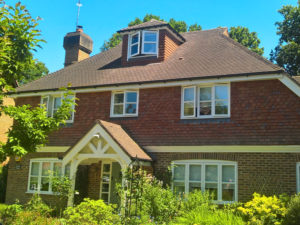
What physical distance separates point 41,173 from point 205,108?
8.76 metres

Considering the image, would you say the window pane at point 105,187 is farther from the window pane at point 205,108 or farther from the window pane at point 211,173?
the window pane at point 205,108

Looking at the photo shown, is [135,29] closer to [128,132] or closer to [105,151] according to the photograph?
[128,132]

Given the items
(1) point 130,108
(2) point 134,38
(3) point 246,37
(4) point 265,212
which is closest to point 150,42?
(2) point 134,38

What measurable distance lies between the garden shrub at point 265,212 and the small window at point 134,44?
10.1 meters

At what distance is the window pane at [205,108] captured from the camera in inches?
606

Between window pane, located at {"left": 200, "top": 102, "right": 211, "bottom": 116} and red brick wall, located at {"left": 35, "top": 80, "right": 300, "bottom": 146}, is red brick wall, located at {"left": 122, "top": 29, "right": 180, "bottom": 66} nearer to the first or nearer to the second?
red brick wall, located at {"left": 35, "top": 80, "right": 300, "bottom": 146}

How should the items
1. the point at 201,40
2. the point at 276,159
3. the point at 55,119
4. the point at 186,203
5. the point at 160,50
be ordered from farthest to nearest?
1. the point at 201,40
2. the point at 160,50
3. the point at 276,159
4. the point at 186,203
5. the point at 55,119

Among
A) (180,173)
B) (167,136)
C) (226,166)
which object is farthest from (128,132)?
(226,166)

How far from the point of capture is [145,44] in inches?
744

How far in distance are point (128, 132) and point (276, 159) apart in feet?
21.1

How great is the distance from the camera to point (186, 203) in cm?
1267

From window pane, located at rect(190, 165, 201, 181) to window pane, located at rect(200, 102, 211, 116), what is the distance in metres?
2.24

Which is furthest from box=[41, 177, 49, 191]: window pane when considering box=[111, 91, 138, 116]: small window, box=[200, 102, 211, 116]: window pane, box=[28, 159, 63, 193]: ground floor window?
box=[200, 102, 211, 116]: window pane

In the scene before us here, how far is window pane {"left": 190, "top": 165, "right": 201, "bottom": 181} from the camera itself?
14.9 metres
